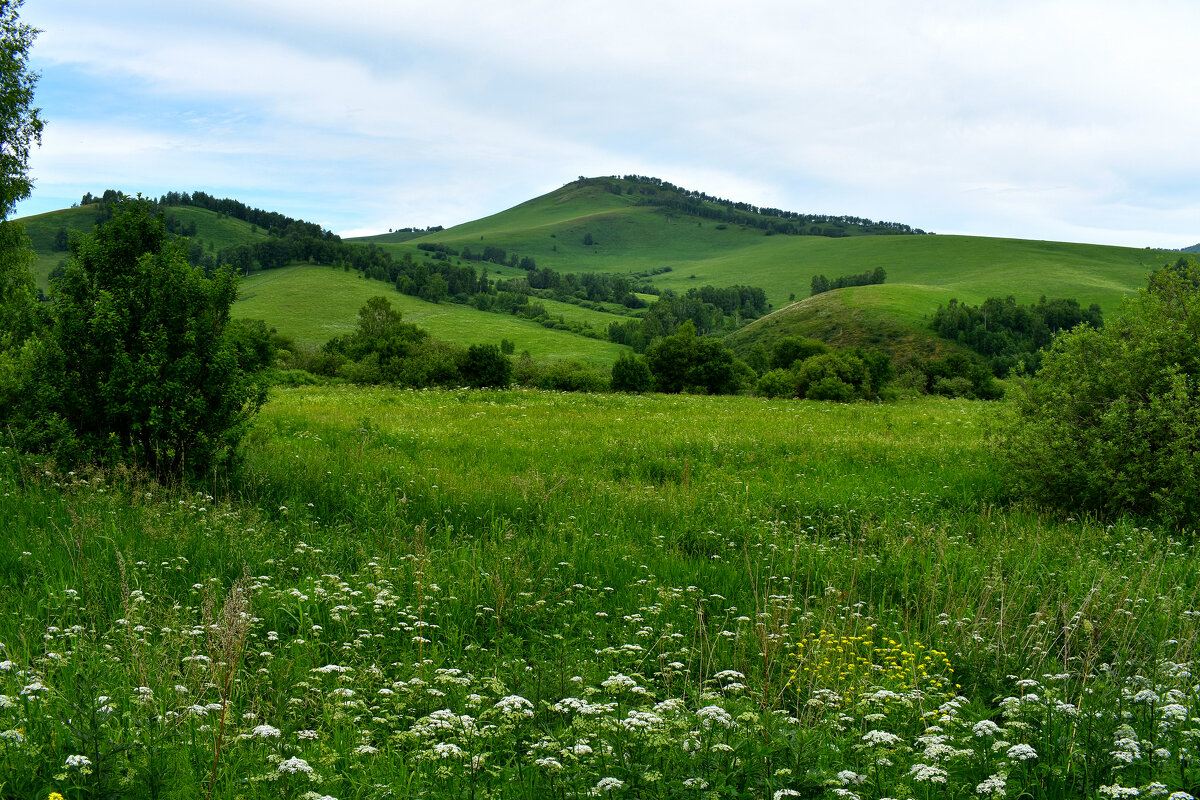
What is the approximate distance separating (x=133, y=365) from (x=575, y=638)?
27.8ft

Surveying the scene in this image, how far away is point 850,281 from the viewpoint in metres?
172

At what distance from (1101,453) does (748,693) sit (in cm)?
890

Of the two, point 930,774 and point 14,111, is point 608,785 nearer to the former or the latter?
point 930,774

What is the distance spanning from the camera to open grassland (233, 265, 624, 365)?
362 feet

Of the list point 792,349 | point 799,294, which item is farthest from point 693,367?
point 799,294

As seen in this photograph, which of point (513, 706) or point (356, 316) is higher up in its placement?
point (356, 316)

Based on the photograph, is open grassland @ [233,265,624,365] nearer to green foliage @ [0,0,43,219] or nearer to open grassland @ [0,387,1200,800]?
green foliage @ [0,0,43,219]

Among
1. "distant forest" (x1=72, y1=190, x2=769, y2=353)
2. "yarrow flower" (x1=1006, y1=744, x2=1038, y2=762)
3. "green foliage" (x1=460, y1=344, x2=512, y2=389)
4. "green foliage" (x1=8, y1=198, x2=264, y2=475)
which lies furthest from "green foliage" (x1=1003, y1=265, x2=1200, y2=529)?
"distant forest" (x1=72, y1=190, x2=769, y2=353)

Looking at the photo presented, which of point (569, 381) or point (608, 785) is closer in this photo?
point (608, 785)

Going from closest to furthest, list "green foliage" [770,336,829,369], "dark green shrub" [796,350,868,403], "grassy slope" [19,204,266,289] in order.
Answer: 1. "dark green shrub" [796,350,868,403]
2. "green foliage" [770,336,829,369]
3. "grassy slope" [19,204,266,289]

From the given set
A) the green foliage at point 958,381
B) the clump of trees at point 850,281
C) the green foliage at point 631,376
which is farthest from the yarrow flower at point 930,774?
the clump of trees at point 850,281

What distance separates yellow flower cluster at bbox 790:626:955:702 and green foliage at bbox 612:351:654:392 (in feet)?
145

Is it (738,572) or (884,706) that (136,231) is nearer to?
(738,572)

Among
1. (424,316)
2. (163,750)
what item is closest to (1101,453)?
(163,750)
